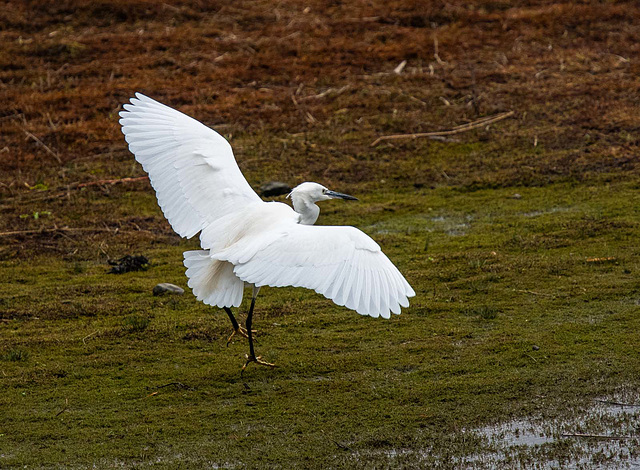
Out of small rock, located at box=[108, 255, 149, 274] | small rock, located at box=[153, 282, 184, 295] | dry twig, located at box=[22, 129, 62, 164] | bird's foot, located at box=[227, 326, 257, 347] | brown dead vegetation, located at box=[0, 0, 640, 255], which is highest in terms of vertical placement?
bird's foot, located at box=[227, 326, 257, 347]

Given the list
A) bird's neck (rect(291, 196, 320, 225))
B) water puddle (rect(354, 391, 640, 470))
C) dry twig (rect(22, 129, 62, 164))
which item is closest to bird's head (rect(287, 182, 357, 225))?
bird's neck (rect(291, 196, 320, 225))

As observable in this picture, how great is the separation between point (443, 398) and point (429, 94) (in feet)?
28.0

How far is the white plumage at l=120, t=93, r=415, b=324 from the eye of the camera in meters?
4.87

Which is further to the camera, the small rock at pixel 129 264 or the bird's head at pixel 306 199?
the small rock at pixel 129 264

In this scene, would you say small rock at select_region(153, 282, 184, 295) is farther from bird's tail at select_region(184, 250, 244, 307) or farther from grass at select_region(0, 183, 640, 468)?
bird's tail at select_region(184, 250, 244, 307)

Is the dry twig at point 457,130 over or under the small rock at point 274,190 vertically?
under

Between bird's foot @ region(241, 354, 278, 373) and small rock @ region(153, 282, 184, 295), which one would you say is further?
small rock @ region(153, 282, 184, 295)

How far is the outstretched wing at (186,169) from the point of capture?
636cm

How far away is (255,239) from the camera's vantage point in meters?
5.61

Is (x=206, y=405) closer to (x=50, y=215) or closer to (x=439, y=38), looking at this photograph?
(x=50, y=215)

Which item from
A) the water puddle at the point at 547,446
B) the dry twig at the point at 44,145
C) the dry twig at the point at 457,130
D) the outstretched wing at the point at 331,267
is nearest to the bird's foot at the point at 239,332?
the outstretched wing at the point at 331,267

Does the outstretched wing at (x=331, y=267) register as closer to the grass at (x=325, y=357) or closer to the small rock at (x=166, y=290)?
the grass at (x=325, y=357)

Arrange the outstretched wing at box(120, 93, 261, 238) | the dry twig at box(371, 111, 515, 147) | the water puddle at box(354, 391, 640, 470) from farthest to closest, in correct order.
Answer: the dry twig at box(371, 111, 515, 147)
the outstretched wing at box(120, 93, 261, 238)
the water puddle at box(354, 391, 640, 470)

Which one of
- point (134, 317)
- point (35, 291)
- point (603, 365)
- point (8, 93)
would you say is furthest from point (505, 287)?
point (8, 93)
